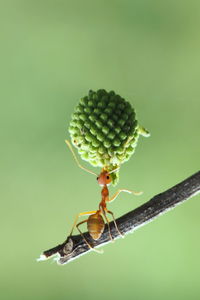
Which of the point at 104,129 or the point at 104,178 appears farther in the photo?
the point at 104,178

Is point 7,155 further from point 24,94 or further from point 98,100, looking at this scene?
point 98,100

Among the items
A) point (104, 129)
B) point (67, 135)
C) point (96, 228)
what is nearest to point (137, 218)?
point (96, 228)

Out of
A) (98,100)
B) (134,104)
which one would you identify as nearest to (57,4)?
(134,104)

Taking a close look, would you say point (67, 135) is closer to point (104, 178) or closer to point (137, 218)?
point (104, 178)

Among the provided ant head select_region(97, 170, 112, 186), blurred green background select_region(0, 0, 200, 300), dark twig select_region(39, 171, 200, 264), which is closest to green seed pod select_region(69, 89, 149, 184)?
ant head select_region(97, 170, 112, 186)

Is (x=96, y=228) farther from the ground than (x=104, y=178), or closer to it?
closer to it

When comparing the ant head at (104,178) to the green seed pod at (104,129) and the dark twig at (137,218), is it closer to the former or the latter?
the green seed pod at (104,129)
